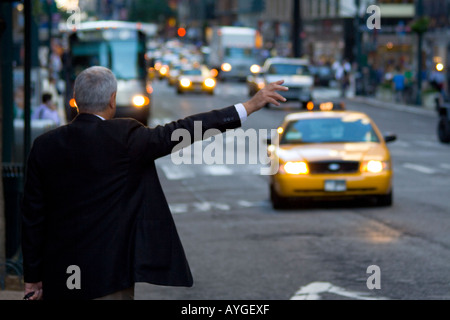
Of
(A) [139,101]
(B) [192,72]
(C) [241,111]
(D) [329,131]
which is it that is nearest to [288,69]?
(B) [192,72]

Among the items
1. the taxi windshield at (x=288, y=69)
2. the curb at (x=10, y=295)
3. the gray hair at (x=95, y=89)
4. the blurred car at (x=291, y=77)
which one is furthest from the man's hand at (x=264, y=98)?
the taxi windshield at (x=288, y=69)

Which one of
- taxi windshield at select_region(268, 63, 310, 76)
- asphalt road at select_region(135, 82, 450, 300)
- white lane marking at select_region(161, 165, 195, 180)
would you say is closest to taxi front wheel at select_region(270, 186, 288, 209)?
asphalt road at select_region(135, 82, 450, 300)

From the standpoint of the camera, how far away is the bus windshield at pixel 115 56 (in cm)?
3581

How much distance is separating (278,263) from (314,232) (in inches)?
91.4

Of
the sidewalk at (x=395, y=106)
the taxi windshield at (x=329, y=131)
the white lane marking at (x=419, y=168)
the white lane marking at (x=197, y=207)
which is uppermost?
the taxi windshield at (x=329, y=131)

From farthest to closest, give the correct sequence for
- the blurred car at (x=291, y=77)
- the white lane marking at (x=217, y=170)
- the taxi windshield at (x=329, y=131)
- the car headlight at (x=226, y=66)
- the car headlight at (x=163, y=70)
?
the car headlight at (x=163, y=70) → the car headlight at (x=226, y=66) → the blurred car at (x=291, y=77) → the white lane marking at (x=217, y=170) → the taxi windshield at (x=329, y=131)

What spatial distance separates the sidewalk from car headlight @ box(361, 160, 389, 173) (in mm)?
29194

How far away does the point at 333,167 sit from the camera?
15.9 m

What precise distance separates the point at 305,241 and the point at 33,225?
7.75 meters

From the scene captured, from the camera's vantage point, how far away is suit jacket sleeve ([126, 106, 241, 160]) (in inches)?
212

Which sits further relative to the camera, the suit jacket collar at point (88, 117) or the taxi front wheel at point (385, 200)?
the taxi front wheel at point (385, 200)

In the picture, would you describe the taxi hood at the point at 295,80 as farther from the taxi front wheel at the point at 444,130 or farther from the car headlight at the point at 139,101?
the taxi front wheel at the point at 444,130

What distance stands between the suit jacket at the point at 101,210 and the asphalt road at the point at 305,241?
419 cm
